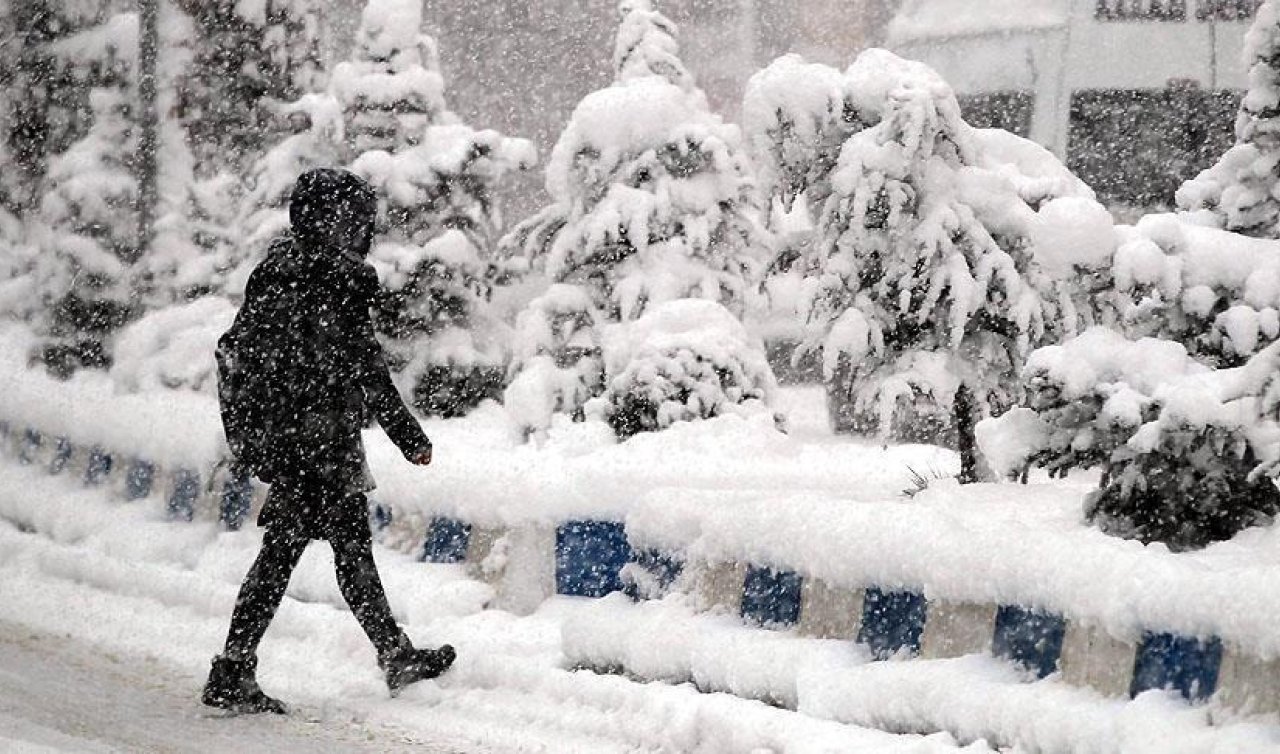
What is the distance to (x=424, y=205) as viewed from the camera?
17500mm

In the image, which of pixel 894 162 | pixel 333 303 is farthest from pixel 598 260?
pixel 333 303

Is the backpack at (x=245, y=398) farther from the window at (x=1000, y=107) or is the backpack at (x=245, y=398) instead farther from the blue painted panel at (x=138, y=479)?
the window at (x=1000, y=107)

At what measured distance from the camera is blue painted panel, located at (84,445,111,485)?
41.2ft

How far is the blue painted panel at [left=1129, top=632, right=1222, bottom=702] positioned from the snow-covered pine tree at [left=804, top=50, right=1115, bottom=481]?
3.83 m

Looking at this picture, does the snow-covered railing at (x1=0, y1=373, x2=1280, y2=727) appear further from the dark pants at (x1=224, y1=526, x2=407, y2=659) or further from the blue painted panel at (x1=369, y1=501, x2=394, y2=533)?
the dark pants at (x1=224, y1=526, x2=407, y2=659)

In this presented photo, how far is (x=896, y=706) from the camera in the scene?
21.4ft

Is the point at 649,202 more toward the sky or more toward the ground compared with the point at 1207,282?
more toward the sky

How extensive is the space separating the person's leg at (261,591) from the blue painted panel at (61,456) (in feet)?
18.5

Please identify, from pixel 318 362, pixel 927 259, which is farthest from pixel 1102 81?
pixel 318 362

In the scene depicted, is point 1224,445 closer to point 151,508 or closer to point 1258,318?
point 1258,318

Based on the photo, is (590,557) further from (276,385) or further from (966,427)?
(966,427)

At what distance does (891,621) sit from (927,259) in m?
Answer: 3.19

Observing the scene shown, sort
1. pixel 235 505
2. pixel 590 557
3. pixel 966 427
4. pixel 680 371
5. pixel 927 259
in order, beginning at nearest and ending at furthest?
pixel 590 557 < pixel 927 259 < pixel 966 427 < pixel 235 505 < pixel 680 371

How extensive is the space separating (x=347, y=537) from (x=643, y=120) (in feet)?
20.3
